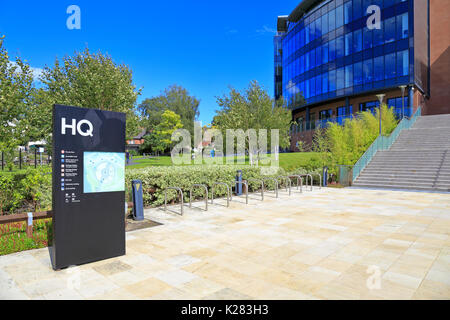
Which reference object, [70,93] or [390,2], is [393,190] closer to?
[70,93]

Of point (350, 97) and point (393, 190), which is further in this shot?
point (350, 97)

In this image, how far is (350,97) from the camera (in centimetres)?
3462

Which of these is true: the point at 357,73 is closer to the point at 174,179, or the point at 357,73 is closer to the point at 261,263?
the point at 174,179

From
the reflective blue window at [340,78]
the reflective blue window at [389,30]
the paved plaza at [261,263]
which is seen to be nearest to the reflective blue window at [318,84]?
the reflective blue window at [340,78]

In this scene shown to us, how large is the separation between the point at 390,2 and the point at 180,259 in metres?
36.7

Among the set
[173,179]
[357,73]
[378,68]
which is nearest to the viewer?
[173,179]

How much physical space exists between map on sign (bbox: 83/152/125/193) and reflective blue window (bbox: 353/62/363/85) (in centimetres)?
3381

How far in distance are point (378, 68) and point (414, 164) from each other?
720 inches

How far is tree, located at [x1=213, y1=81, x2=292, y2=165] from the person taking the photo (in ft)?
68.1

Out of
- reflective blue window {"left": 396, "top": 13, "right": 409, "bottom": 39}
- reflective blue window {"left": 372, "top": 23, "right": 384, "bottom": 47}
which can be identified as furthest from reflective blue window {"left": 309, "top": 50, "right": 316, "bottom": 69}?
reflective blue window {"left": 396, "top": 13, "right": 409, "bottom": 39}

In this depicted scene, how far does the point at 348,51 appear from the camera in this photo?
34000mm

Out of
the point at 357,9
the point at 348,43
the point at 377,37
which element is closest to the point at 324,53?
the point at 348,43

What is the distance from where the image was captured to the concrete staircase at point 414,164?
589 inches
